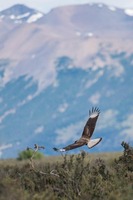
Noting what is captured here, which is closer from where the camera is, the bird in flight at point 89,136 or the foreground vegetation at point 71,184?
the bird in flight at point 89,136

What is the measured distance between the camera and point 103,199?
9.75m

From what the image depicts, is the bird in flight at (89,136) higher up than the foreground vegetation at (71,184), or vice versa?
the bird in flight at (89,136)

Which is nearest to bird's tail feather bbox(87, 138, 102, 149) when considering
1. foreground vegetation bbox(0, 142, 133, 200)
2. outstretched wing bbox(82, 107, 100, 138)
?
→ outstretched wing bbox(82, 107, 100, 138)

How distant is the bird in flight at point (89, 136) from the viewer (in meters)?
8.54

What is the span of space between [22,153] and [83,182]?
38.3m

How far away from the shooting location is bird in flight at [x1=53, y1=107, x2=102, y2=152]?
336 inches

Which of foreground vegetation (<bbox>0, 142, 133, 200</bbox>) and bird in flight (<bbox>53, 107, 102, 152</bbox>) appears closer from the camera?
bird in flight (<bbox>53, 107, 102, 152</bbox>)

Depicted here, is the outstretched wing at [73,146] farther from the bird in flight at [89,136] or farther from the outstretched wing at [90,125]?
the outstretched wing at [90,125]

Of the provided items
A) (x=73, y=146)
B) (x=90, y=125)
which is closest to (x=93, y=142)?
(x=73, y=146)

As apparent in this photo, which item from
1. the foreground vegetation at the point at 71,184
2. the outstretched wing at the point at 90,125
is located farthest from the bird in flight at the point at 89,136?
the foreground vegetation at the point at 71,184

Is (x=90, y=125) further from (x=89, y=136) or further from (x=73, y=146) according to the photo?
(x=73, y=146)

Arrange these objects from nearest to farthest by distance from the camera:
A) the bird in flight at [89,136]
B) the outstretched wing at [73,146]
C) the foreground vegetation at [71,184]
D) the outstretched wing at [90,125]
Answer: the outstretched wing at [73,146] → the bird in flight at [89,136] → the foreground vegetation at [71,184] → the outstretched wing at [90,125]

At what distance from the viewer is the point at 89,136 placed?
9.02 meters

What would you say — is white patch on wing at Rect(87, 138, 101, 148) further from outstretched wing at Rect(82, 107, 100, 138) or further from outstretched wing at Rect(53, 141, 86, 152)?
outstretched wing at Rect(82, 107, 100, 138)
